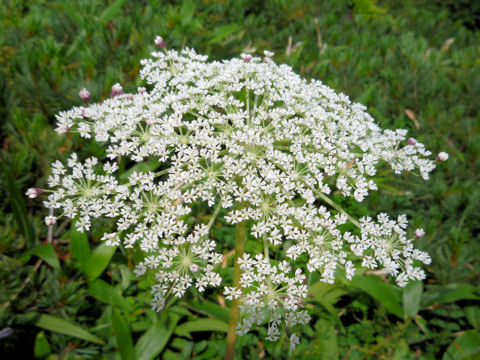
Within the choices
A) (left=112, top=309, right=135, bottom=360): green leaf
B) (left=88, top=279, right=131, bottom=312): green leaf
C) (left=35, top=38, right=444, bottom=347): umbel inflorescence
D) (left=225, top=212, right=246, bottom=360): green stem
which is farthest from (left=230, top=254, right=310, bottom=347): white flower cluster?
(left=88, top=279, right=131, bottom=312): green leaf

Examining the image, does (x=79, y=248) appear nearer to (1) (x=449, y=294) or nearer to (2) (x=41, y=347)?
(2) (x=41, y=347)

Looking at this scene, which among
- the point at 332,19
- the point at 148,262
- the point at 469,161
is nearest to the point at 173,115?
the point at 148,262

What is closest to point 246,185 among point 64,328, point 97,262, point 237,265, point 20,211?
point 237,265

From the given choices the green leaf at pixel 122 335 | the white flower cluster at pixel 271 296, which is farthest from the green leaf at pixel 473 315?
the green leaf at pixel 122 335

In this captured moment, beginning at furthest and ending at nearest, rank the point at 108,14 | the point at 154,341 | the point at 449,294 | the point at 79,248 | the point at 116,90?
the point at 108,14, the point at 449,294, the point at 79,248, the point at 154,341, the point at 116,90

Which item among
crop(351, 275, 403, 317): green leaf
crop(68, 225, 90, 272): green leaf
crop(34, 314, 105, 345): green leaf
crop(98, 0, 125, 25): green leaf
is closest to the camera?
crop(34, 314, 105, 345): green leaf

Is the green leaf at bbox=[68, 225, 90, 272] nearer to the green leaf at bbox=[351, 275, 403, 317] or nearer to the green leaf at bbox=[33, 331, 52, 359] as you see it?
the green leaf at bbox=[33, 331, 52, 359]
